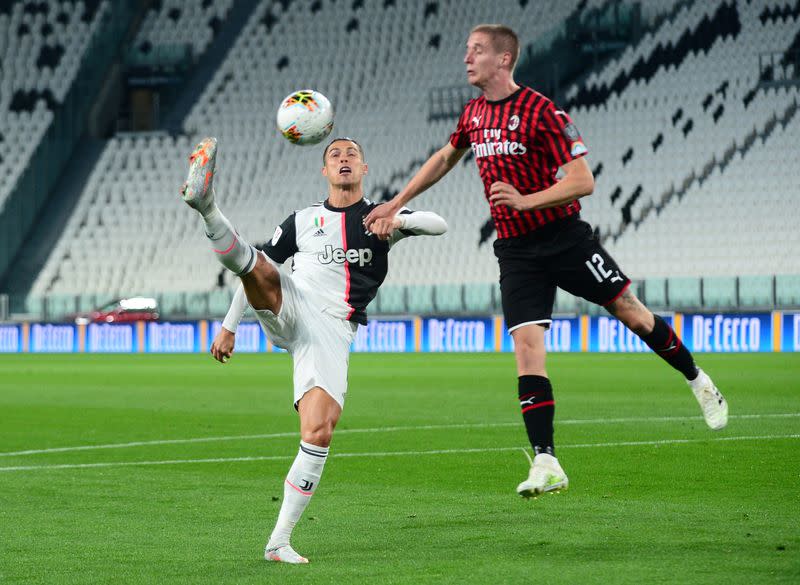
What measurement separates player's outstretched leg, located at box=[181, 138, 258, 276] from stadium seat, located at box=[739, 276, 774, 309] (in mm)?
23762

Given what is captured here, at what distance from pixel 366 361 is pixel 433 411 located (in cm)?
1255

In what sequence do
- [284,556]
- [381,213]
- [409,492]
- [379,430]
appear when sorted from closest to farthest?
[284,556], [381,213], [409,492], [379,430]

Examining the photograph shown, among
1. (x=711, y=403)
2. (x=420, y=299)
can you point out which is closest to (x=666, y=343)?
(x=711, y=403)

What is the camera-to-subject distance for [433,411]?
14023mm

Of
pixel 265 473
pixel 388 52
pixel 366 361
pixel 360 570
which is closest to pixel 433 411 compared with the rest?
pixel 265 473

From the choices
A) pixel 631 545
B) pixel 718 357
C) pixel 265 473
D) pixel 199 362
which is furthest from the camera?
pixel 199 362

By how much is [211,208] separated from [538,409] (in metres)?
1.87

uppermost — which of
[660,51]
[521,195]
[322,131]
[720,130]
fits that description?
[660,51]

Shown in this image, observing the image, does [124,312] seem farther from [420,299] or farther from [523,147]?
[523,147]

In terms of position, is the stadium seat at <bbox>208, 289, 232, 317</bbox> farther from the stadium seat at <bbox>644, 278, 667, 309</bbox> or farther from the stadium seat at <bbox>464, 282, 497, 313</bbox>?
the stadium seat at <bbox>644, 278, 667, 309</bbox>

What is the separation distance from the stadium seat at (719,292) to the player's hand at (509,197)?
908 inches

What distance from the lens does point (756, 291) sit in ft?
92.9

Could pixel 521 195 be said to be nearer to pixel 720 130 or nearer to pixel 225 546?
pixel 225 546

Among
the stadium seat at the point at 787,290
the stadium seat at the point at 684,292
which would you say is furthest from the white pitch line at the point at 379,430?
the stadium seat at the point at 684,292
